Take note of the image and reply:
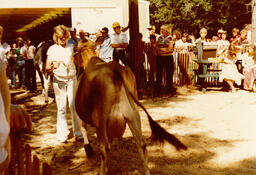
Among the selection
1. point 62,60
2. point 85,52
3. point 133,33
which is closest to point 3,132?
point 85,52

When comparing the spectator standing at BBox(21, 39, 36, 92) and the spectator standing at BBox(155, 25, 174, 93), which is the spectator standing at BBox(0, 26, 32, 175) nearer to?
the spectator standing at BBox(155, 25, 174, 93)

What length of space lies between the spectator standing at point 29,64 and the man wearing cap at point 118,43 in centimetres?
349

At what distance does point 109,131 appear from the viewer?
4.04 m

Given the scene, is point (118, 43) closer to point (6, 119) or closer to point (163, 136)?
point (163, 136)

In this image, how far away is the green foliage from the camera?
2988 cm

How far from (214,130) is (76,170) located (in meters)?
3.20

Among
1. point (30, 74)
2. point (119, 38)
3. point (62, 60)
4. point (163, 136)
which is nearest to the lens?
point (163, 136)

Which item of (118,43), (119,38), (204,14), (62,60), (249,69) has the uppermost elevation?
(204,14)

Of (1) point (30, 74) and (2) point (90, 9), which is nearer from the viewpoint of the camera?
(1) point (30, 74)

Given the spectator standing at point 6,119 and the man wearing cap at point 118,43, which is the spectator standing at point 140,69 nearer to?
the man wearing cap at point 118,43

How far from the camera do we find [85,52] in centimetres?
524

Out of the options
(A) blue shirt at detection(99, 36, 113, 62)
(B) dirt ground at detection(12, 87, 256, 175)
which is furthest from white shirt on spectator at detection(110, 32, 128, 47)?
(B) dirt ground at detection(12, 87, 256, 175)

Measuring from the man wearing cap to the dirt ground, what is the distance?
1.99 m

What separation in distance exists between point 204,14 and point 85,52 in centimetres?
2773
